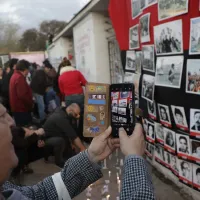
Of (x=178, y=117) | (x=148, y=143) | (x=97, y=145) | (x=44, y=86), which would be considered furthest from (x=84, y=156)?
(x=44, y=86)

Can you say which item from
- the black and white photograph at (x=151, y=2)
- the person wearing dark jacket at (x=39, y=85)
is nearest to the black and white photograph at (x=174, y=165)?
the black and white photograph at (x=151, y=2)

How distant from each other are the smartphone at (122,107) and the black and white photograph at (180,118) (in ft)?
4.98

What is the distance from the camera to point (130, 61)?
13.9 ft

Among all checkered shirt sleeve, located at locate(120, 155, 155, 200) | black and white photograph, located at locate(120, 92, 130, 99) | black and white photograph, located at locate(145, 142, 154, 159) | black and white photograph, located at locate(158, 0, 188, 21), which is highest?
black and white photograph, located at locate(158, 0, 188, 21)

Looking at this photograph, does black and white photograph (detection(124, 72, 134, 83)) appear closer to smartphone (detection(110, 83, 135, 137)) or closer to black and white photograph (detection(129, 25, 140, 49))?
black and white photograph (detection(129, 25, 140, 49))

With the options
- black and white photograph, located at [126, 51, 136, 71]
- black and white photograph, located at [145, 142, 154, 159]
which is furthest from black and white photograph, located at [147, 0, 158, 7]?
black and white photograph, located at [145, 142, 154, 159]

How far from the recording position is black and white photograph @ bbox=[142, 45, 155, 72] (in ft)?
11.2

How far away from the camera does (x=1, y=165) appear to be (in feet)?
3.28

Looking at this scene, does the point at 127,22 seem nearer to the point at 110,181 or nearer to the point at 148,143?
the point at 148,143

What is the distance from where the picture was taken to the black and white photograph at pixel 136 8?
11.9 feet

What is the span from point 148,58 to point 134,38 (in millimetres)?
517

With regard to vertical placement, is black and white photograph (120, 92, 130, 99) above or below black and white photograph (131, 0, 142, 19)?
below

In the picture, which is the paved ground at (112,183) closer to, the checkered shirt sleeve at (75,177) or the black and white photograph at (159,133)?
the black and white photograph at (159,133)

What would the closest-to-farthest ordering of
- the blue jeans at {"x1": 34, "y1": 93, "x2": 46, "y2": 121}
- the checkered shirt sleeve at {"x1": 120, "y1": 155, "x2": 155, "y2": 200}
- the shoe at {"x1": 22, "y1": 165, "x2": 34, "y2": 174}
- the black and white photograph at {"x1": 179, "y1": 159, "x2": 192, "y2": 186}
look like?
the checkered shirt sleeve at {"x1": 120, "y1": 155, "x2": 155, "y2": 200}
the black and white photograph at {"x1": 179, "y1": 159, "x2": 192, "y2": 186}
the shoe at {"x1": 22, "y1": 165, "x2": 34, "y2": 174}
the blue jeans at {"x1": 34, "y1": 93, "x2": 46, "y2": 121}
